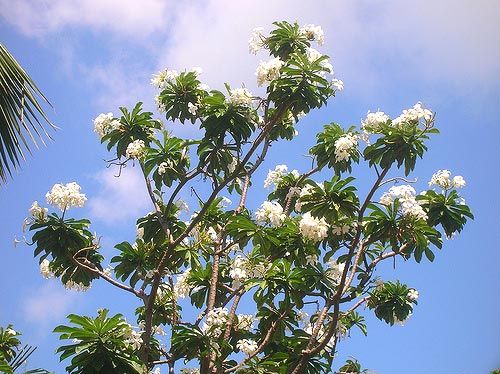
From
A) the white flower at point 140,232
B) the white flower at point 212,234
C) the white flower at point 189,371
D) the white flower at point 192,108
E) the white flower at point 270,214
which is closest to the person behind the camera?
the white flower at point 270,214

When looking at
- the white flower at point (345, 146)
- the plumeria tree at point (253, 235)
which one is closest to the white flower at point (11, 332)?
the plumeria tree at point (253, 235)

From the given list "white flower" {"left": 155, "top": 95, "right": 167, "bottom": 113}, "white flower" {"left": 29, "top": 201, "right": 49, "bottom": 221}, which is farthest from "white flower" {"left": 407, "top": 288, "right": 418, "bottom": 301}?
"white flower" {"left": 29, "top": 201, "right": 49, "bottom": 221}

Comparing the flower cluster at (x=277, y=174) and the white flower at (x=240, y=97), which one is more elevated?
the flower cluster at (x=277, y=174)

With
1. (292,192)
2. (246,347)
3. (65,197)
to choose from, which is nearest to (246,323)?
(246,347)

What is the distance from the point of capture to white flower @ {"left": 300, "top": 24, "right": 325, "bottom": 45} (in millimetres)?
8578

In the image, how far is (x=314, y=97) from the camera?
7.13m

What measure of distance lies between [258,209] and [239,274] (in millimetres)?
758

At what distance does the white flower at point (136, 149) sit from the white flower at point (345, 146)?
2321mm

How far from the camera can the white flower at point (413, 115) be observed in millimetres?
7086

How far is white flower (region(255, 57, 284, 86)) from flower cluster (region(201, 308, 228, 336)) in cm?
268

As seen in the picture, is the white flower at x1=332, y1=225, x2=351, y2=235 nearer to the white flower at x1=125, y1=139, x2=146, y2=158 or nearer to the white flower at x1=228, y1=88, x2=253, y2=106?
the white flower at x1=228, y1=88, x2=253, y2=106

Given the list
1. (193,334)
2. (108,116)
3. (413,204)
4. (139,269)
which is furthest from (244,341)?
(108,116)

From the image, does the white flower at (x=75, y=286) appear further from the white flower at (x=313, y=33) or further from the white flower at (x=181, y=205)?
the white flower at (x=313, y=33)

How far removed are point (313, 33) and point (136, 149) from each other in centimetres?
274
